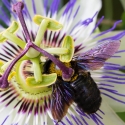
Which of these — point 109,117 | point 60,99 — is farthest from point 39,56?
point 109,117

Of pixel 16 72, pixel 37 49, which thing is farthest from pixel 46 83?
pixel 16 72

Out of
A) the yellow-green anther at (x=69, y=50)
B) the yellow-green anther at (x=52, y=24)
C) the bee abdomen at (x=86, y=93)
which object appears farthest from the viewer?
the yellow-green anther at (x=52, y=24)

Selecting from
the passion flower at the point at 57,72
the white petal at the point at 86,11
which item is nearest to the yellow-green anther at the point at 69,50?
the passion flower at the point at 57,72

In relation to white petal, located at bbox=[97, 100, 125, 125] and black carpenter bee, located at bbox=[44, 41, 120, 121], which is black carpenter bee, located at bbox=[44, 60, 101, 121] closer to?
black carpenter bee, located at bbox=[44, 41, 120, 121]

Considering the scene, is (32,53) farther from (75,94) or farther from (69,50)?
(75,94)

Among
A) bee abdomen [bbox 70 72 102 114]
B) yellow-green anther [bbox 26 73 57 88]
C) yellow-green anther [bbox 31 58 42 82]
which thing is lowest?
bee abdomen [bbox 70 72 102 114]

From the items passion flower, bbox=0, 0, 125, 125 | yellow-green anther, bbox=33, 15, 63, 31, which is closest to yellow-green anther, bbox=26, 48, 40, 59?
passion flower, bbox=0, 0, 125, 125

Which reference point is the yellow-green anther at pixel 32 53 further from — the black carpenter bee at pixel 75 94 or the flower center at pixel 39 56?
the black carpenter bee at pixel 75 94

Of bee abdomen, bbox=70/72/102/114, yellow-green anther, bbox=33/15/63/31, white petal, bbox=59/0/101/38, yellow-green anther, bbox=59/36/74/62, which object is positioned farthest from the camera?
white petal, bbox=59/0/101/38

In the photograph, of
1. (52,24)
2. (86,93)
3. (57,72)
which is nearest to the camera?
(86,93)
